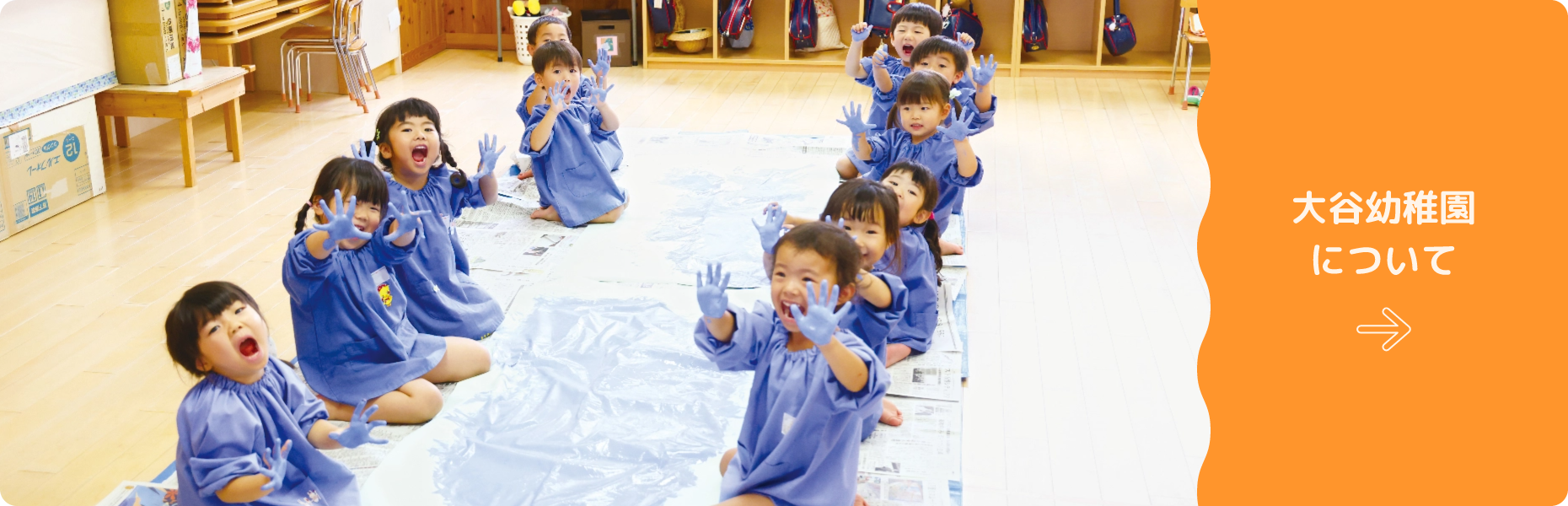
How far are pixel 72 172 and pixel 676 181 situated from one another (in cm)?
196

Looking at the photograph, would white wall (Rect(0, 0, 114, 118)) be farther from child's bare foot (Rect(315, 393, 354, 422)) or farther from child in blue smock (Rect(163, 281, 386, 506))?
child in blue smock (Rect(163, 281, 386, 506))

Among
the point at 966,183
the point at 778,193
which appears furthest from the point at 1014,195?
the point at 966,183

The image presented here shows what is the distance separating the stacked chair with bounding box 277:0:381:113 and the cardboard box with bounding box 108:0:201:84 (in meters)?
1.24

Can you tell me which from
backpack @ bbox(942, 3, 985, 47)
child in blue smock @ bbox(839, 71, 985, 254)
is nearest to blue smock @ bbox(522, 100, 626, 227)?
child in blue smock @ bbox(839, 71, 985, 254)

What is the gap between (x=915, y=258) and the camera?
2752 mm

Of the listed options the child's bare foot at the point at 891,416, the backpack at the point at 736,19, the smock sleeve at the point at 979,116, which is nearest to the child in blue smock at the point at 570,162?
the smock sleeve at the point at 979,116

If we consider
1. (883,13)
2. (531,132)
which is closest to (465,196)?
(531,132)

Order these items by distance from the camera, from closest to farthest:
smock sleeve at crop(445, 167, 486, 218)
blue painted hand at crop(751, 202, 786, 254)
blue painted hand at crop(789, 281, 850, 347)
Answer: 1. blue painted hand at crop(789, 281, 850, 347)
2. blue painted hand at crop(751, 202, 786, 254)
3. smock sleeve at crop(445, 167, 486, 218)

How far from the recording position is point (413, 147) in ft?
9.18

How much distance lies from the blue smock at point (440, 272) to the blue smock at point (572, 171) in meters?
0.85

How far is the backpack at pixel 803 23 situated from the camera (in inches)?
269

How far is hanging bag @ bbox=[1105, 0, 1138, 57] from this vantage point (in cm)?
662

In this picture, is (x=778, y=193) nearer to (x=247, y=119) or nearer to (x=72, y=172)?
(x=72, y=172)

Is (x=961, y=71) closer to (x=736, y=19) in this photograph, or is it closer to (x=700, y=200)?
(x=700, y=200)
